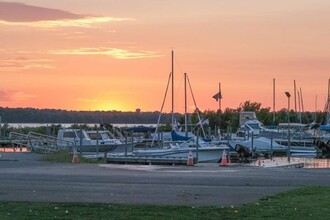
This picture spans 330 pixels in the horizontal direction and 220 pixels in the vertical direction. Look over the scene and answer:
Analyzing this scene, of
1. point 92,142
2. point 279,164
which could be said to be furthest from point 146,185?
point 92,142

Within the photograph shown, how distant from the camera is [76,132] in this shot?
57094 mm

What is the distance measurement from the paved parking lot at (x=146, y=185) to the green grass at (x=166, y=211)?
1.04m

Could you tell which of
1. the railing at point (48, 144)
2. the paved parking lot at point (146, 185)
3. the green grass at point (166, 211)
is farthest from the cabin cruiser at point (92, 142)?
the green grass at point (166, 211)

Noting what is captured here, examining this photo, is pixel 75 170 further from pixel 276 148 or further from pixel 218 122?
pixel 218 122

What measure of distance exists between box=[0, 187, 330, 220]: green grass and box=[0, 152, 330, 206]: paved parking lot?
104 centimetres

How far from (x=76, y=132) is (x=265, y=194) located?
3834 cm

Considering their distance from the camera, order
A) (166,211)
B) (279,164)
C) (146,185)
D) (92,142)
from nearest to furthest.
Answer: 1. (166,211)
2. (146,185)
3. (279,164)
4. (92,142)

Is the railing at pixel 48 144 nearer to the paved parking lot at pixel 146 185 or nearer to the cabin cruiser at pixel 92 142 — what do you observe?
the cabin cruiser at pixel 92 142

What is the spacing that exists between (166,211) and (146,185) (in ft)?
21.3

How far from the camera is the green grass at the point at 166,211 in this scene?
49.1ft

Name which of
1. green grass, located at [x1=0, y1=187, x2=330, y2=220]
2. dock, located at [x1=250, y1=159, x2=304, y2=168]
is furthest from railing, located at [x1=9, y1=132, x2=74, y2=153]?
green grass, located at [x1=0, y1=187, x2=330, y2=220]

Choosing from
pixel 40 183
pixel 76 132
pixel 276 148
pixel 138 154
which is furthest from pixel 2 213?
pixel 276 148

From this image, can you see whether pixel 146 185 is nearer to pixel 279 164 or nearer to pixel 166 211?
pixel 166 211

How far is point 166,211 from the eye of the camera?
1583cm
